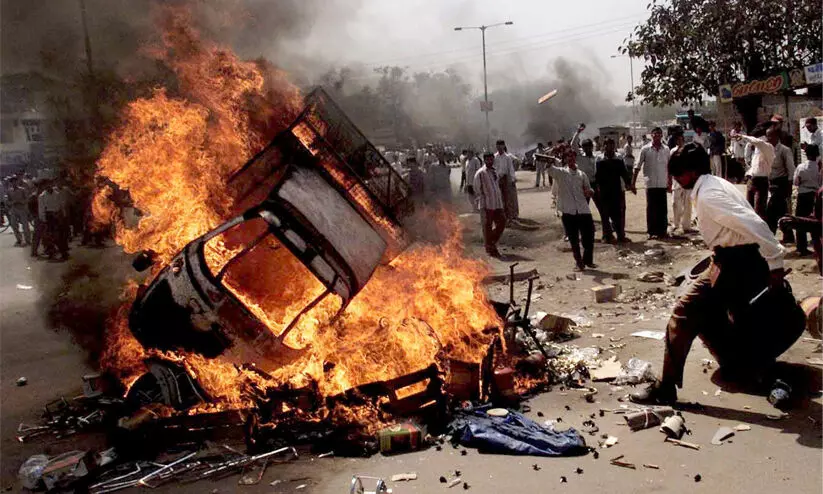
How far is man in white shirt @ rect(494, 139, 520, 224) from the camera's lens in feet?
49.3

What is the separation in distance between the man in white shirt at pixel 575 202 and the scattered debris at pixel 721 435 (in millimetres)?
6359

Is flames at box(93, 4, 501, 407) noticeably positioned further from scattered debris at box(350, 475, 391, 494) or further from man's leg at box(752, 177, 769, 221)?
man's leg at box(752, 177, 769, 221)

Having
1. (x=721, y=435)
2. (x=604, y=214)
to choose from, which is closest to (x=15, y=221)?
(x=604, y=214)

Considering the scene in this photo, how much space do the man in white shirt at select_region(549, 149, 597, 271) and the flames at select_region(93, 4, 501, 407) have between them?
3415mm

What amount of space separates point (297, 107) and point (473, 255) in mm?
4642

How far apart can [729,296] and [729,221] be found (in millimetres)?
628

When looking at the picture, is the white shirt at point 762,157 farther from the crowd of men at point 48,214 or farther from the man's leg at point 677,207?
the crowd of men at point 48,214

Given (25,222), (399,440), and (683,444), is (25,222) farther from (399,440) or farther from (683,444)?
(683,444)

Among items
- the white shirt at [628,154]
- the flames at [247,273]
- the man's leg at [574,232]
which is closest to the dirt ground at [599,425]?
the man's leg at [574,232]

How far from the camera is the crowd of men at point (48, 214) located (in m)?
16.8

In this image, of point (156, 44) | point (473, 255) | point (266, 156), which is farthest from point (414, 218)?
point (266, 156)

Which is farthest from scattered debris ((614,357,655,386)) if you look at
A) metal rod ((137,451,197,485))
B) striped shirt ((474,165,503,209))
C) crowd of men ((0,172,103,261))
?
crowd of men ((0,172,103,261))

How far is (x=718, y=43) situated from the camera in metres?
18.9

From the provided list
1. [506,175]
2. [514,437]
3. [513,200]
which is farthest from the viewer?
[513,200]
